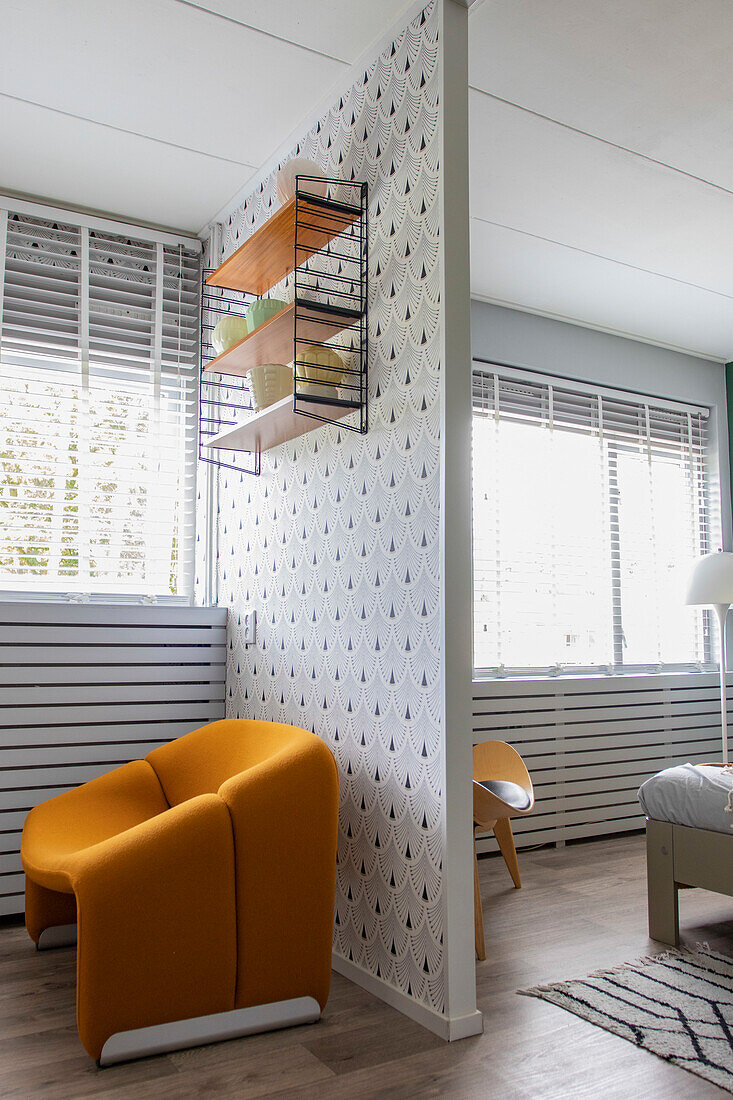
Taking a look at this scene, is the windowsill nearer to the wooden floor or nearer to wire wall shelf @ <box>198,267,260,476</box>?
wire wall shelf @ <box>198,267,260,476</box>

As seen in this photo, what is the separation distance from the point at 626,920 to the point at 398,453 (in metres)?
1.98

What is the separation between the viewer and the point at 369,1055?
2.08m

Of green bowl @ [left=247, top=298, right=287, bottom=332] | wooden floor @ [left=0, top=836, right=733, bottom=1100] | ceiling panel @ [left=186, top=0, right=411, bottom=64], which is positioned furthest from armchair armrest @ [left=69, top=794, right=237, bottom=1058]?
ceiling panel @ [left=186, top=0, right=411, bottom=64]

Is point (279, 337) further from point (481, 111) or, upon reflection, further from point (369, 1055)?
point (369, 1055)

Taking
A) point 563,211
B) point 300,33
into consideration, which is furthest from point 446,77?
point 563,211

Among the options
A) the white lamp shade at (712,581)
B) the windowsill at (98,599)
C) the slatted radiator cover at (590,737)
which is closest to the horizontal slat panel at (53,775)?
the windowsill at (98,599)

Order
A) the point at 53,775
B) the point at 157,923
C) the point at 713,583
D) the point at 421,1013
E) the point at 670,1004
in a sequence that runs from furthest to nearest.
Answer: the point at 713,583 → the point at 53,775 → the point at 670,1004 → the point at 421,1013 → the point at 157,923

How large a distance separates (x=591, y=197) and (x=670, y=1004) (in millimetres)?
3018

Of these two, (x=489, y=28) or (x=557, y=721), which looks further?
(x=557, y=721)

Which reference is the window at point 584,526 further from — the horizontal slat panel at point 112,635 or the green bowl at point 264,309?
the green bowl at point 264,309

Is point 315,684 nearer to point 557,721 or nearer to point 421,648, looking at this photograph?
point 421,648

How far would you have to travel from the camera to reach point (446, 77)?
2.38 m

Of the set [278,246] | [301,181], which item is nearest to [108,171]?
[278,246]

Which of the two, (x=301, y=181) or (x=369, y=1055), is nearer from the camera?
(x=369, y=1055)
